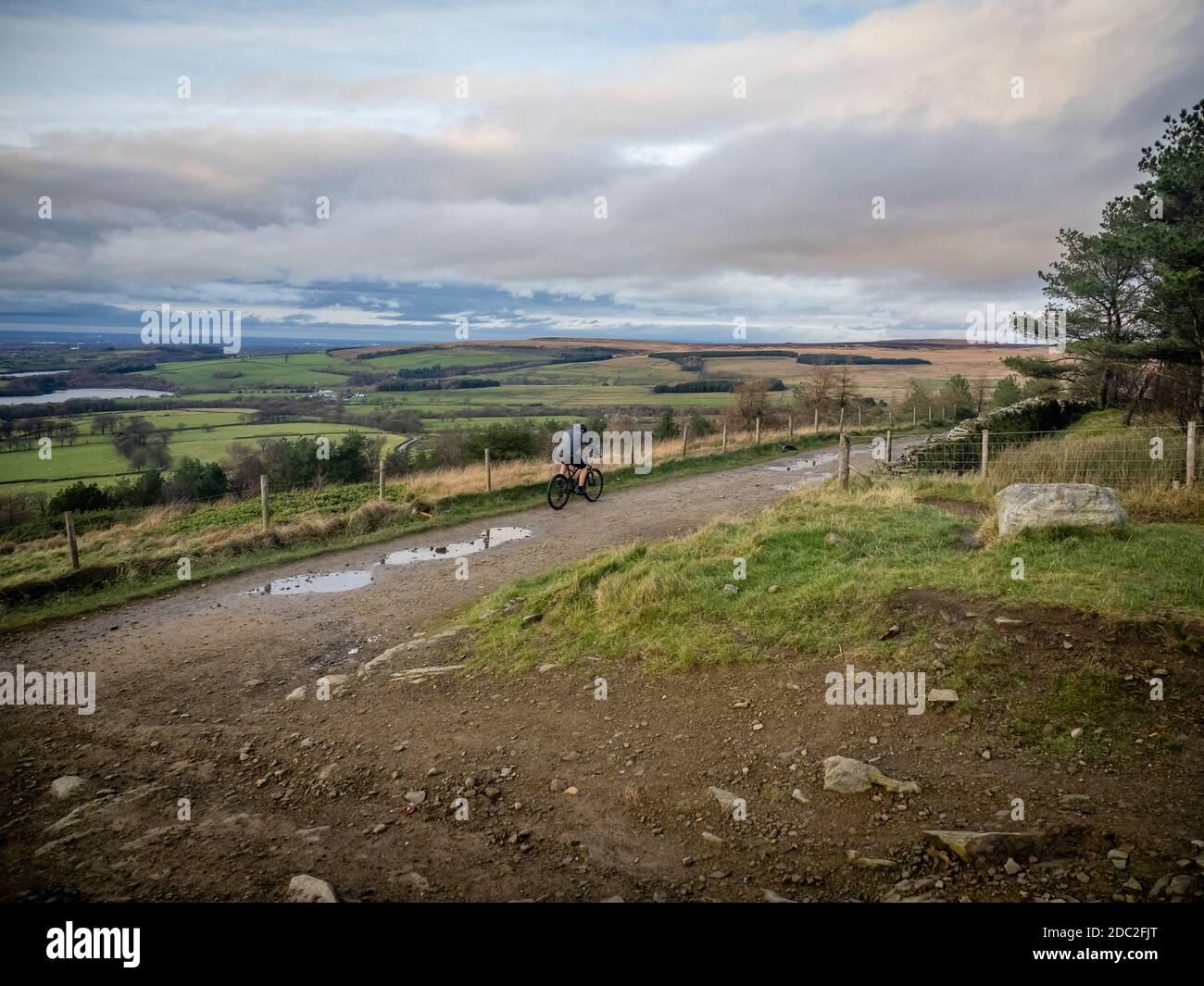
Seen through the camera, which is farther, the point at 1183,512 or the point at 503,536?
the point at 503,536

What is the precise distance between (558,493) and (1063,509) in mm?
11597

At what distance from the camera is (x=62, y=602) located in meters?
11.5

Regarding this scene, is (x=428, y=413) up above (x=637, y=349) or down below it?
below

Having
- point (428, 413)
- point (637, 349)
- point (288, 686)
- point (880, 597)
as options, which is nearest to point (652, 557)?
point (880, 597)

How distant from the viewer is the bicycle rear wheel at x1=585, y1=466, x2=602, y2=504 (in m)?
18.2

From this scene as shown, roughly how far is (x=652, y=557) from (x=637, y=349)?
155m

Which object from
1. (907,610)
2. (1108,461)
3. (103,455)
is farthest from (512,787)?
(103,455)

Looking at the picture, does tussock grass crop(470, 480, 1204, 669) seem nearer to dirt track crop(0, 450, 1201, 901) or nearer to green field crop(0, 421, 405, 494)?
dirt track crop(0, 450, 1201, 901)

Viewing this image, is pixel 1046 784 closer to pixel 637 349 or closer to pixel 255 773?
pixel 255 773

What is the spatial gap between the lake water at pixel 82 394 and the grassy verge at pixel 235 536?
47.6 meters

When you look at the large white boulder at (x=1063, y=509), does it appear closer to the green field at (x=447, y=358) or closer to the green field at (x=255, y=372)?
the green field at (x=255, y=372)

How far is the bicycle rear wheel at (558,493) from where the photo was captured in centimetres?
1742

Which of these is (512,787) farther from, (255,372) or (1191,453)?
(255,372)

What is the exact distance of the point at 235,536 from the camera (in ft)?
48.0
